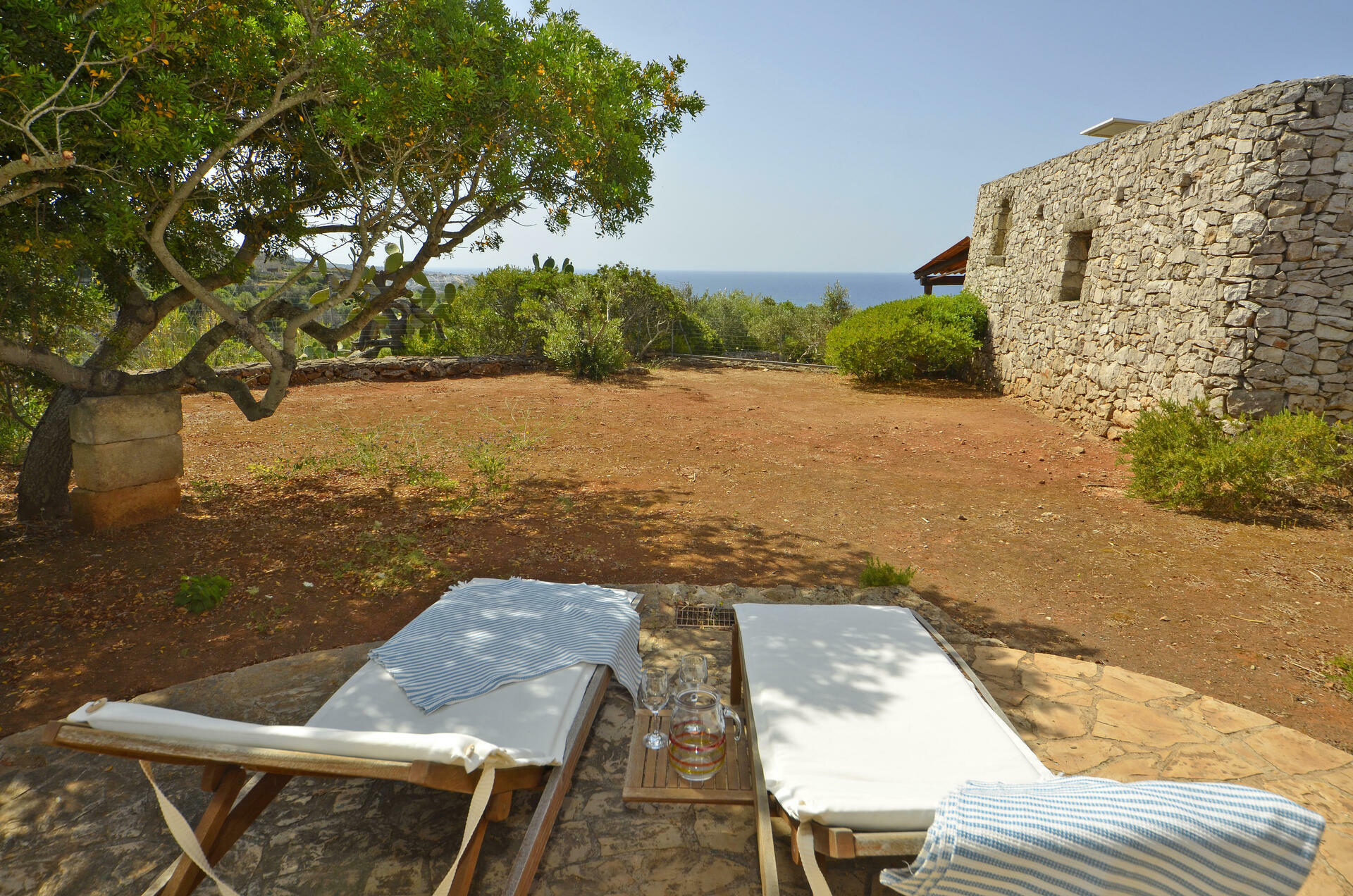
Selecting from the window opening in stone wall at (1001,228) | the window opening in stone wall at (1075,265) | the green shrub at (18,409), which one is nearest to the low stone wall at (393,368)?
the green shrub at (18,409)

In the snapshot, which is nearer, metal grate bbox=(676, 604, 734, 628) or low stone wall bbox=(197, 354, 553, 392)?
metal grate bbox=(676, 604, 734, 628)

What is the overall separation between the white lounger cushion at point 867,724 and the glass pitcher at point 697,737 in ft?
0.48

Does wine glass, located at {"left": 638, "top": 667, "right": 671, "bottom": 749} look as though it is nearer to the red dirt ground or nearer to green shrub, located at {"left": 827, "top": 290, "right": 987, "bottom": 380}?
the red dirt ground

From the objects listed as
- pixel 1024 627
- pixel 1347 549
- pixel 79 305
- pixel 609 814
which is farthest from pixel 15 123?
pixel 1347 549

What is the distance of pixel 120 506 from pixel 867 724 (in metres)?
5.81

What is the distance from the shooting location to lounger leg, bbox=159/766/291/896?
196cm

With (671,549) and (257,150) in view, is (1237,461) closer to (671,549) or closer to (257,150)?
(671,549)

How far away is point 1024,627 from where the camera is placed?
A: 434 centimetres

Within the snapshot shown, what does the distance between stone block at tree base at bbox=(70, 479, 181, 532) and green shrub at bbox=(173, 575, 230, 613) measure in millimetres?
1605

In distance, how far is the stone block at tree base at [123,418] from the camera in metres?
5.19

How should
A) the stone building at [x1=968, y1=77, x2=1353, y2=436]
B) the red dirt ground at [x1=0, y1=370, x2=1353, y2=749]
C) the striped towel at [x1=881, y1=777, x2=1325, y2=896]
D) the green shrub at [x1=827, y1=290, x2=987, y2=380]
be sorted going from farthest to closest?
the green shrub at [x1=827, y1=290, x2=987, y2=380] < the stone building at [x1=968, y1=77, x2=1353, y2=436] < the red dirt ground at [x1=0, y1=370, x2=1353, y2=749] < the striped towel at [x1=881, y1=777, x2=1325, y2=896]

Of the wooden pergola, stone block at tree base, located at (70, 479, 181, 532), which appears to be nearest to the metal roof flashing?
the wooden pergola

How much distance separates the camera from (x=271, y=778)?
215cm

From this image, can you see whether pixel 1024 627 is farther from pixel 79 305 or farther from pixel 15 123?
pixel 79 305
